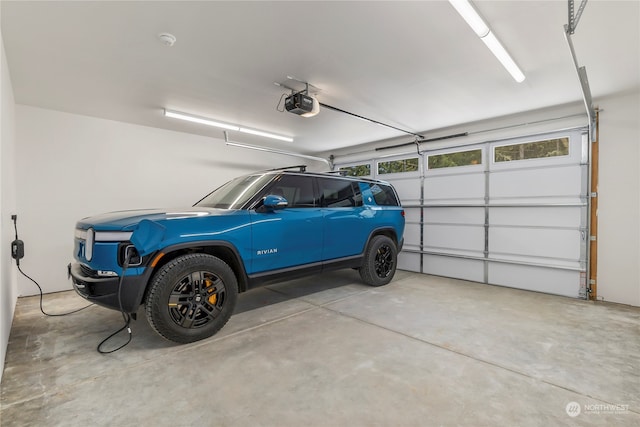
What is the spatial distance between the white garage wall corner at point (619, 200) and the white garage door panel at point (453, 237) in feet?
5.56

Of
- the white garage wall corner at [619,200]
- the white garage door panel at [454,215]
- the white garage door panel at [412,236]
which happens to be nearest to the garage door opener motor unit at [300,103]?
the white garage door panel at [454,215]

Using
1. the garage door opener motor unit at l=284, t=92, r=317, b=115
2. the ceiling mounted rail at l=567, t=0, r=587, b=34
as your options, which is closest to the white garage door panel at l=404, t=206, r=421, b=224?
the garage door opener motor unit at l=284, t=92, r=317, b=115

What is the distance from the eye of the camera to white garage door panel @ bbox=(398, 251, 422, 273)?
6.36 metres

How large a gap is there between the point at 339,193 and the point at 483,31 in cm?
263

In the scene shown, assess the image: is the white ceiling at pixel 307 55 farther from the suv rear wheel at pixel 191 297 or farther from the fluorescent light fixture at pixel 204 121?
the suv rear wheel at pixel 191 297

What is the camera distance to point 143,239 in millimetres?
2488

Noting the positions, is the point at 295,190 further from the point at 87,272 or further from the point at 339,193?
the point at 87,272

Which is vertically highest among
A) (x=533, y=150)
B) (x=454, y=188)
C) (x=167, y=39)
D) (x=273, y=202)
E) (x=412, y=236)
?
(x=167, y=39)

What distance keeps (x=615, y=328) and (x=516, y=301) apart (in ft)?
3.65

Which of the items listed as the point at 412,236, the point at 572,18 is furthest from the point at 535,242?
the point at 572,18

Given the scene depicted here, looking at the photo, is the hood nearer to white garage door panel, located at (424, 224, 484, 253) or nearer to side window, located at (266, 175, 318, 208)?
side window, located at (266, 175, 318, 208)

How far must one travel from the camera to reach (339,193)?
4.40m

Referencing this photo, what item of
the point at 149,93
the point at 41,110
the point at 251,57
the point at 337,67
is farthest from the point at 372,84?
the point at 41,110

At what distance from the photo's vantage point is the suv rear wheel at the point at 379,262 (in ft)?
15.8
